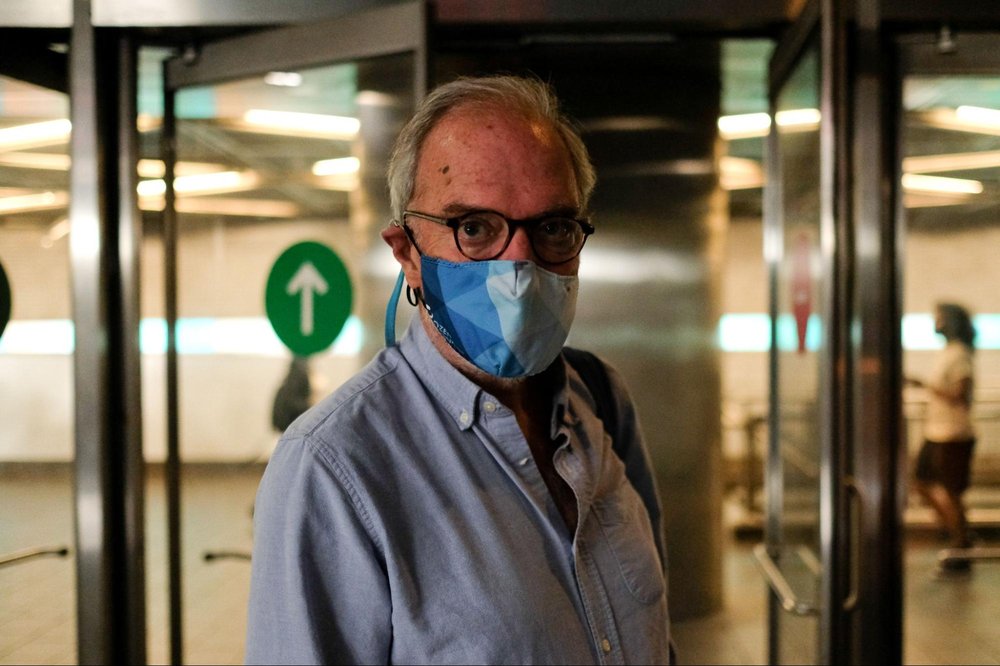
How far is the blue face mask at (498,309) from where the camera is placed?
1182 mm

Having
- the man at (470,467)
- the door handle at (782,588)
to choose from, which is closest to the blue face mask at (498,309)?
A: the man at (470,467)

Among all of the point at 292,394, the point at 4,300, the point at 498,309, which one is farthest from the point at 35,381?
the point at 498,309

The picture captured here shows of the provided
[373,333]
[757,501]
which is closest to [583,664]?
[373,333]

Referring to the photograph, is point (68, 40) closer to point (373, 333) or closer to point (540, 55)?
point (373, 333)

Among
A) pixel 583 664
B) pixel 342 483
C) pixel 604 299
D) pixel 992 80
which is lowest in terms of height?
pixel 583 664

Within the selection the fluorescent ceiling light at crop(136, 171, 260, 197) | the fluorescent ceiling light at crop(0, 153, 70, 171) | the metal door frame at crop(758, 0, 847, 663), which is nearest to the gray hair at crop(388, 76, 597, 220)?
the metal door frame at crop(758, 0, 847, 663)

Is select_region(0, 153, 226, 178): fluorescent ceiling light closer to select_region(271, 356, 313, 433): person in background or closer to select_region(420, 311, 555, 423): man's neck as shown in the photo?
select_region(271, 356, 313, 433): person in background

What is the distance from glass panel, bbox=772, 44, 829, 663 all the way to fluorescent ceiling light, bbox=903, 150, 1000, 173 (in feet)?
1.22

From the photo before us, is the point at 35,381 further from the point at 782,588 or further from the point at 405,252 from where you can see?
the point at 782,588

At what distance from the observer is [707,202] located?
13.0 ft

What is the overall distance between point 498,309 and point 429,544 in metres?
0.34

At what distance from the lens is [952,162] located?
9.25 ft

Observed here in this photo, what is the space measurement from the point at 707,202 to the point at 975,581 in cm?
192

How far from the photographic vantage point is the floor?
111 inches
